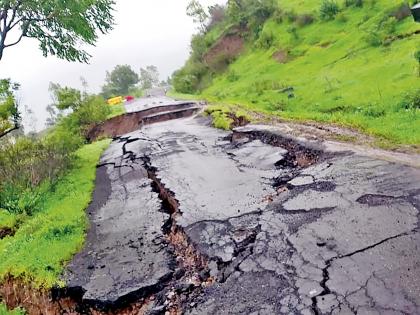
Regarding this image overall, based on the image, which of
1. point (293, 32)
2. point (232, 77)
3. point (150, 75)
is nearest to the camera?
point (293, 32)

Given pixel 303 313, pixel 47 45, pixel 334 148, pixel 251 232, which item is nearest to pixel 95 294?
pixel 251 232

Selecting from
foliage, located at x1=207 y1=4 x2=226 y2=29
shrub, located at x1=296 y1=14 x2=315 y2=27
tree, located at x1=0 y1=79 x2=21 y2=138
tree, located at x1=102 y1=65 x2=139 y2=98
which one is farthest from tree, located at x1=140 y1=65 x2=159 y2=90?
tree, located at x1=0 y1=79 x2=21 y2=138

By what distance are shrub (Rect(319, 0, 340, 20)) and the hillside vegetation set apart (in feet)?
0.23

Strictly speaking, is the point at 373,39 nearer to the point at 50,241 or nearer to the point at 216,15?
the point at 50,241

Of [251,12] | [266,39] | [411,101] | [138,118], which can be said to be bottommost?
[411,101]

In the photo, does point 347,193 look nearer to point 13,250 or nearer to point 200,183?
point 200,183

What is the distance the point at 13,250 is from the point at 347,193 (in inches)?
246

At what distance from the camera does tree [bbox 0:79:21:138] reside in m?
12.1

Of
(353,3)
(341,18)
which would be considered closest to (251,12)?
(353,3)

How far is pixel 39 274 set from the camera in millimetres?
6570

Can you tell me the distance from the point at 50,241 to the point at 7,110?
606 centimetres

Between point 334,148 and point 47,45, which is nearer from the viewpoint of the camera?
point 334,148

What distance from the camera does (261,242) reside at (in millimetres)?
5762

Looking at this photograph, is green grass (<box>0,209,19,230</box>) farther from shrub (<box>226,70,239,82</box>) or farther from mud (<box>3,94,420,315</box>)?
shrub (<box>226,70,239,82</box>)
